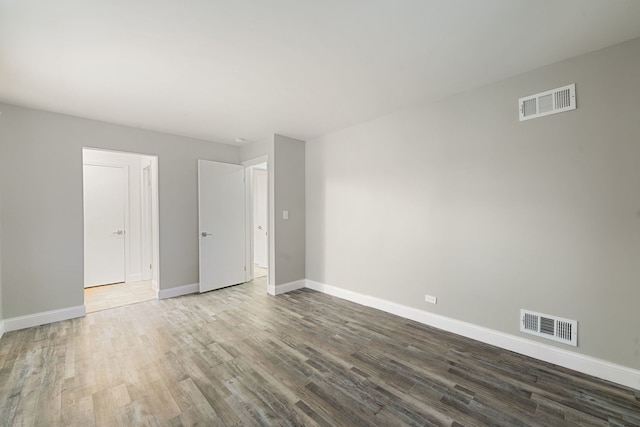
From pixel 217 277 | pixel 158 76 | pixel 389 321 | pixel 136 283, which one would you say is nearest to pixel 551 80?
pixel 389 321

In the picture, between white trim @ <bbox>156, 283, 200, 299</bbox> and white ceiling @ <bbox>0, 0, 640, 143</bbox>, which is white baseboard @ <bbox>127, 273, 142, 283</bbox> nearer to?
white trim @ <bbox>156, 283, 200, 299</bbox>

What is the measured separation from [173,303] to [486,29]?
464 centimetres

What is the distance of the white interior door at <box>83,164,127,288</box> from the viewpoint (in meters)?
4.52

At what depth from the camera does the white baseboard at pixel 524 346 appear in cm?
195

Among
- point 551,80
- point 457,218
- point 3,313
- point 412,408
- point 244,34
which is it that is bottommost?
point 412,408

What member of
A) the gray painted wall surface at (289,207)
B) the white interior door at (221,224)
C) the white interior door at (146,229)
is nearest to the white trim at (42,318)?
the white interior door at (221,224)

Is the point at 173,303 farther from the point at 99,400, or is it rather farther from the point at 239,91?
the point at 239,91

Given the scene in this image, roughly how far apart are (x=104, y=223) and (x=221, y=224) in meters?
2.23

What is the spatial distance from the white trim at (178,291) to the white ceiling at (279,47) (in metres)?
2.63

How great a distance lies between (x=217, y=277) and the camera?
14.3 ft

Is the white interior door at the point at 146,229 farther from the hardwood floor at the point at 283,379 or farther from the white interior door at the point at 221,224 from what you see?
the hardwood floor at the point at 283,379

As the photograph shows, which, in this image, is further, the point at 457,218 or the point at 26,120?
the point at 26,120

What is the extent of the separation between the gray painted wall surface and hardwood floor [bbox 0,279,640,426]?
1262mm

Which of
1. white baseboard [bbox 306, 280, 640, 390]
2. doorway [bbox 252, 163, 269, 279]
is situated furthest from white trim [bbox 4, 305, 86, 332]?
white baseboard [bbox 306, 280, 640, 390]
